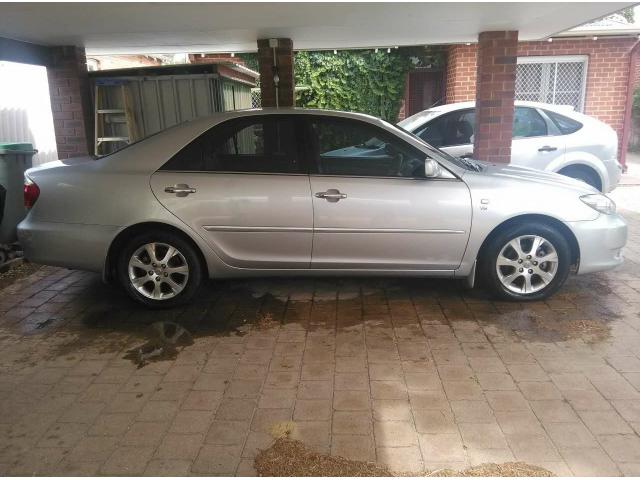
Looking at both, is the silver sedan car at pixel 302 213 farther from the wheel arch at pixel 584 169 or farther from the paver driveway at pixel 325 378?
the wheel arch at pixel 584 169

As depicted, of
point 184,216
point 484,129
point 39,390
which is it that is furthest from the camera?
point 484,129

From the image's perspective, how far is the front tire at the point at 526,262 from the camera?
436 centimetres

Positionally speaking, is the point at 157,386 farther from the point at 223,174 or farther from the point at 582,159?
the point at 582,159

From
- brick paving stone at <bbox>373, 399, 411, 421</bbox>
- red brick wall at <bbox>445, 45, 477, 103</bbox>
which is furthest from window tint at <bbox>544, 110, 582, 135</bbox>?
brick paving stone at <bbox>373, 399, 411, 421</bbox>

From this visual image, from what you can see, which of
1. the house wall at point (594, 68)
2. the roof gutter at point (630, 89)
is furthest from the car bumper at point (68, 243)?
the roof gutter at point (630, 89)

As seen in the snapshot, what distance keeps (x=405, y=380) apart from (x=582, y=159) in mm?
5482

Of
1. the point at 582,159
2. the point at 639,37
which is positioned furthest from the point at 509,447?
the point at 639,37

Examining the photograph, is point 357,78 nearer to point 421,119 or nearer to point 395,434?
point 421,119

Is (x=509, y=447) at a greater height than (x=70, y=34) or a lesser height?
lesser

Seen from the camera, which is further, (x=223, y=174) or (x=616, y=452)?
(x=223, y=174)

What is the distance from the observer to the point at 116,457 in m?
2.63

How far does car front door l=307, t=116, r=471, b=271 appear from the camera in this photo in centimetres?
427

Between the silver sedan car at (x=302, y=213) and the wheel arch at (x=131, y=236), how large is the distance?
0.01m

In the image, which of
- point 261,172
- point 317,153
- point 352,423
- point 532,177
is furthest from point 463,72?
point 352,423
